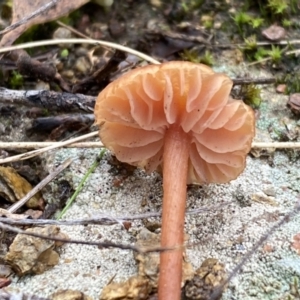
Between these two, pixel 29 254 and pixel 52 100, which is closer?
pixel 29 254

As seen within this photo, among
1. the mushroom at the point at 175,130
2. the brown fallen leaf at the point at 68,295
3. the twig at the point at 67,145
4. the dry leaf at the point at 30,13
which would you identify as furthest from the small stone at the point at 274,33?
the brown fallen leaf at the point at 68,295

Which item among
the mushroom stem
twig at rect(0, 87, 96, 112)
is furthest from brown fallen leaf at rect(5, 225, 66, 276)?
twig at rect(0, 87, 96, 112)

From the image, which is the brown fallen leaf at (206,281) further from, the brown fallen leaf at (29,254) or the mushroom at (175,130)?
the brown fallen leaf at (29,254)

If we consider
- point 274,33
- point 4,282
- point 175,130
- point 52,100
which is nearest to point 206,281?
point 175,130

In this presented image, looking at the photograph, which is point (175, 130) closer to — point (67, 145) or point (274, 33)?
point (67, 145)

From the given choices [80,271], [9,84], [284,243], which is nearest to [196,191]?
[284,243]
